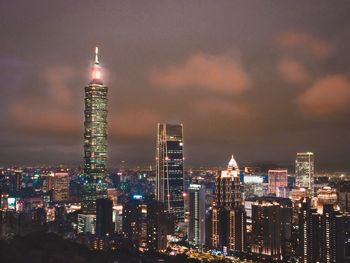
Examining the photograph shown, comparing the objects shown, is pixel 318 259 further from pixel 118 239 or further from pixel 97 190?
pixel 97 190

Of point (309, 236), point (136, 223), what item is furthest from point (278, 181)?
point (309, 236)

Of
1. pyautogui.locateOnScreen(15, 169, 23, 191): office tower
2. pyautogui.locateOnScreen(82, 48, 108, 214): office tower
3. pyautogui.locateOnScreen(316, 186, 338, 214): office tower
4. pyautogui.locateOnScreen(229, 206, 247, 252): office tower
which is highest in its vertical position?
pyautogui.locateOnScreen(82, 48, 108, 214): office tower

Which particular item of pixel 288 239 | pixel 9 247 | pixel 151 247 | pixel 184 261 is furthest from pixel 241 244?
pixel 9 247

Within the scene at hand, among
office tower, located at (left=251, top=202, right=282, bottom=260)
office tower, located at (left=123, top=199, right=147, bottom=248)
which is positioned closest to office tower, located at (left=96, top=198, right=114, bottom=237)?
office tower, located at (left=123, top=199, right=147, bottom=248)

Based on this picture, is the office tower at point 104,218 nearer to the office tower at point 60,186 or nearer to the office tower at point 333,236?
the office tower at point 60,186

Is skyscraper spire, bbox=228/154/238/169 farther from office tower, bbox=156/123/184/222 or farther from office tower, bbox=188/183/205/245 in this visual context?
office tower, bbox=156/123/184/222

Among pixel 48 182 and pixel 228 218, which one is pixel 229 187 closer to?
pixel 228 218

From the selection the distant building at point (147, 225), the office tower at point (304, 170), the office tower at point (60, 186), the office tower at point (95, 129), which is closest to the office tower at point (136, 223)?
the distant building at point (147, 225)
